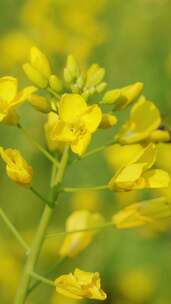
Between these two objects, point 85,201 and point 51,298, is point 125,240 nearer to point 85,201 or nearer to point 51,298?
point 85,201

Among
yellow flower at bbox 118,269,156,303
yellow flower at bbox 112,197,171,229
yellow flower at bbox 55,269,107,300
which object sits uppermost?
yellow flower at bbox 55,269,107,300

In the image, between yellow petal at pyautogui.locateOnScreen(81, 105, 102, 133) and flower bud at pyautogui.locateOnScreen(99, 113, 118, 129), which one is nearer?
yellow petal at pyautogui.locateOnScreen(81, 105, 102, 133)

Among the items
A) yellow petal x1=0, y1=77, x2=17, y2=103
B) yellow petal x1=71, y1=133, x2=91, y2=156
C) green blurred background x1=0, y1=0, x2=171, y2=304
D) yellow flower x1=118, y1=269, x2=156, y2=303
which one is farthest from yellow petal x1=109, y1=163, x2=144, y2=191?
yellow flower x1=118, y1=269, x2=156, y2=303

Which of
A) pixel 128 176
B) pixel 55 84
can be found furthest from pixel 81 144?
pixel 55 84

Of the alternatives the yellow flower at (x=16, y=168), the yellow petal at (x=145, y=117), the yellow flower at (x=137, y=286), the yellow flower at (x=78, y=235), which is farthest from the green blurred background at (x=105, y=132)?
the yellow flower at (x=16, y=168)

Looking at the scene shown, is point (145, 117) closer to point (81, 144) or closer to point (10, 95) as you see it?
point (81, 144)

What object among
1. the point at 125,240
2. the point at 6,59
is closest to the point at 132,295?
the point at 125,240

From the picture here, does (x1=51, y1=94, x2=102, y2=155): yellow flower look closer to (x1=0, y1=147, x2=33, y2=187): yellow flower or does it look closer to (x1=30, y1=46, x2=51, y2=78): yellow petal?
(x1=0, y1=147, x2=33, y2=187): yellow flower
